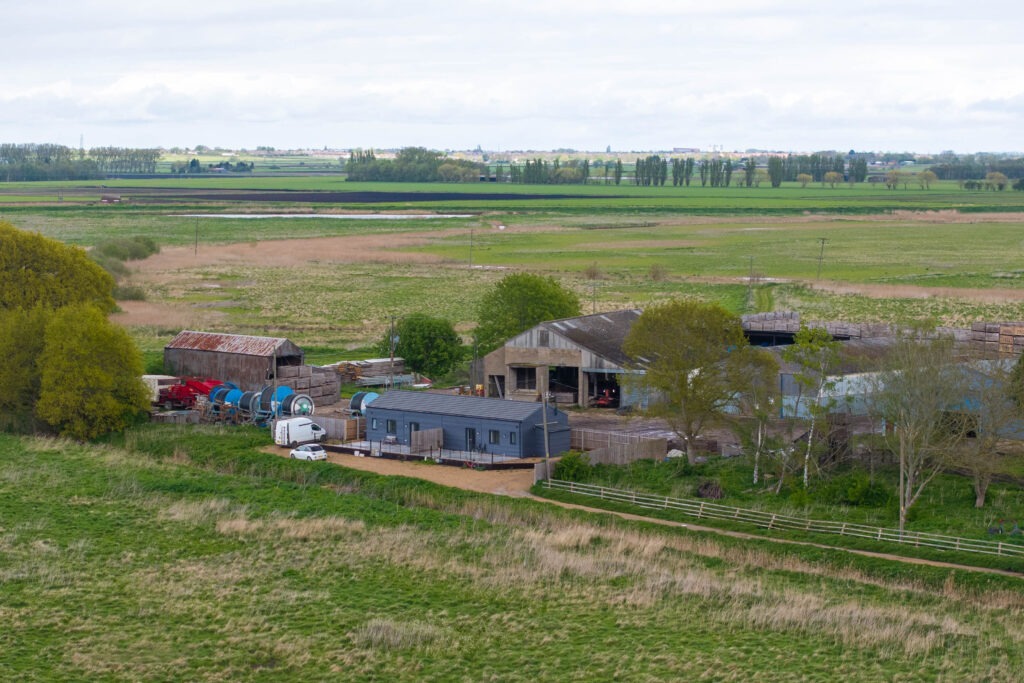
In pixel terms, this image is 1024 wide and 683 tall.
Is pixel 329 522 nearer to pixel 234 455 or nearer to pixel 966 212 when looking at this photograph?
pixel 234 455

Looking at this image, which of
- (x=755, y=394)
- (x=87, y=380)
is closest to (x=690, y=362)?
(x=755, y=394)

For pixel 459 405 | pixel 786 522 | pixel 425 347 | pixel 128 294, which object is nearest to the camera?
pixel 786 522

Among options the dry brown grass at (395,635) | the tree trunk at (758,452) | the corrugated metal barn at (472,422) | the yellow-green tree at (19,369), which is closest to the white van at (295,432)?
the corrugated metal barn at (472,422)

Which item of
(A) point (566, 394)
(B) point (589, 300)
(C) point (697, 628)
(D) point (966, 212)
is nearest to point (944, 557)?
(C) point (697, 628)

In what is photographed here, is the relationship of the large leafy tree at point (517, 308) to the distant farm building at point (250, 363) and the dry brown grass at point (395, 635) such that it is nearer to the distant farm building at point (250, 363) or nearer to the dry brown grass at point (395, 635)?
the distant farm building at point (250, 363)

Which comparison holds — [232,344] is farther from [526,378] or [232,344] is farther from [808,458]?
[808,458]

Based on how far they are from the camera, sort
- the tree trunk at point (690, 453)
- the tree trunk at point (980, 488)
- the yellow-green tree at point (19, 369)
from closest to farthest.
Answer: the tree trunk at point (980, 488) < the tree trunk at point (690, 453) < the yellow-green tree at point (19, 369)
